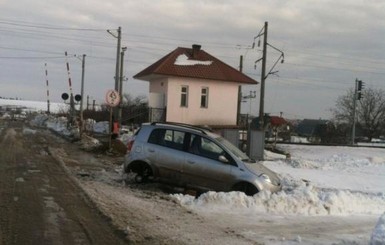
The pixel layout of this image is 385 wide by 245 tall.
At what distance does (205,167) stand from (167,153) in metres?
1.11

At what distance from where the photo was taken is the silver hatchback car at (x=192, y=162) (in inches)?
486

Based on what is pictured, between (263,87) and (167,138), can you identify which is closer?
(167,138)

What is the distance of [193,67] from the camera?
37094mm

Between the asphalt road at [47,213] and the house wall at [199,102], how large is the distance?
2095 cm

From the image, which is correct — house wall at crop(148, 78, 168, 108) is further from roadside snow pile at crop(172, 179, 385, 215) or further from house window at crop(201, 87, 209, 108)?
roadside snow pile at crop(172, 179, 385, 215)

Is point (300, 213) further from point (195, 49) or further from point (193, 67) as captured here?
point (195, 49)

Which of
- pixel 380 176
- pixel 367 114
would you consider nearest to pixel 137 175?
pixel 380 176

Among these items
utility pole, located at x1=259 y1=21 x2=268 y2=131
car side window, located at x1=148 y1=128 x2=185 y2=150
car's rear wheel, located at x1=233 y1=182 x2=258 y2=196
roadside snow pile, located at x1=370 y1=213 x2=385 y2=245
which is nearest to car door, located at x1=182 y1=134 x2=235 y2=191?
car's rear wheel, located at x1=233 y1=182 x2=258 y2=196

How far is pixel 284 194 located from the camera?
38.2 feet

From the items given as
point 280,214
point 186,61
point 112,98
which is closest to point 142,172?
point 280,214

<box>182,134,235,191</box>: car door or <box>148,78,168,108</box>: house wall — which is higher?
<box>148,78,168,108</box>: house wall

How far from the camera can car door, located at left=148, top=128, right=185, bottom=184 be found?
1298 cm

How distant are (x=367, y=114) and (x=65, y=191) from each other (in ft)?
228

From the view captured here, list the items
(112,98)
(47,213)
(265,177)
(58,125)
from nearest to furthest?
(47,213) < (265,177) < (112,98) < (58,125)
